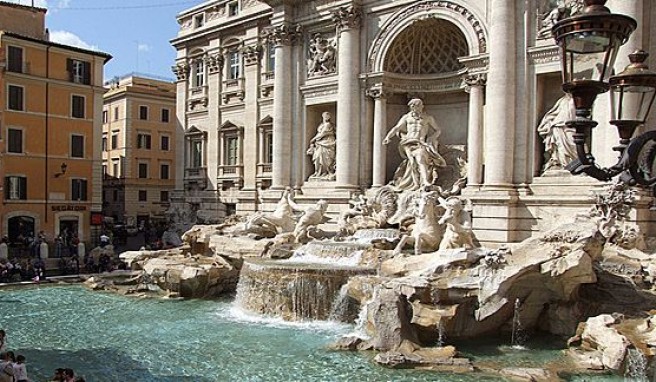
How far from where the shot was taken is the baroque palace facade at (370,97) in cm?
1803

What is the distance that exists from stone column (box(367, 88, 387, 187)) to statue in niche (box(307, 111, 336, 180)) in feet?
7.25

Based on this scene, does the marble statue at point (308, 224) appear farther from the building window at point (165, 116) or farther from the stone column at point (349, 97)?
the building window at point (165, 116)

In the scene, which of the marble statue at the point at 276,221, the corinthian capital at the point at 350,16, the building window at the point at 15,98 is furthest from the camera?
the building window at the point at 15,98

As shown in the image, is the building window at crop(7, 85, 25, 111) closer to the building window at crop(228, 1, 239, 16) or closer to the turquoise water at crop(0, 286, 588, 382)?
the building window at crop(228, 1, 239, 16)

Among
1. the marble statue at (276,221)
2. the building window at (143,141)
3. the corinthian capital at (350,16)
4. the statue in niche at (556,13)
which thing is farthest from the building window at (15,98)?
the statue in niche at (556,13)

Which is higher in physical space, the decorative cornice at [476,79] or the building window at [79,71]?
the building window at [79,71]

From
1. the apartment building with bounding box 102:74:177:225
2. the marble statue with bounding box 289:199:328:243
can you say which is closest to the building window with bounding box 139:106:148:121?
the apartment building with bounding box 102:74:177:225

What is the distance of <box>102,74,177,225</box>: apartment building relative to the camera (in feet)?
144

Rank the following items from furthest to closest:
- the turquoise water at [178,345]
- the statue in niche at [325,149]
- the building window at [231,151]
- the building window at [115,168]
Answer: the building window at [115,168]
the building window at [231,151]
the statue in niche at [325,149]
the turquoise water at [178,345]

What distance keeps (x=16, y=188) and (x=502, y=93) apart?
2325 cm

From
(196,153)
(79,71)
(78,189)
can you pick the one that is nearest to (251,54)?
(196,153)

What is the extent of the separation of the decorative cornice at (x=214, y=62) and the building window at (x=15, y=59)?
887 centimetres

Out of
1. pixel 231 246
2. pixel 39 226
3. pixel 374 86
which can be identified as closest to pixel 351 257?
pixel 231 246

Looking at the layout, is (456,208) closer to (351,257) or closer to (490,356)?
(351,257)
